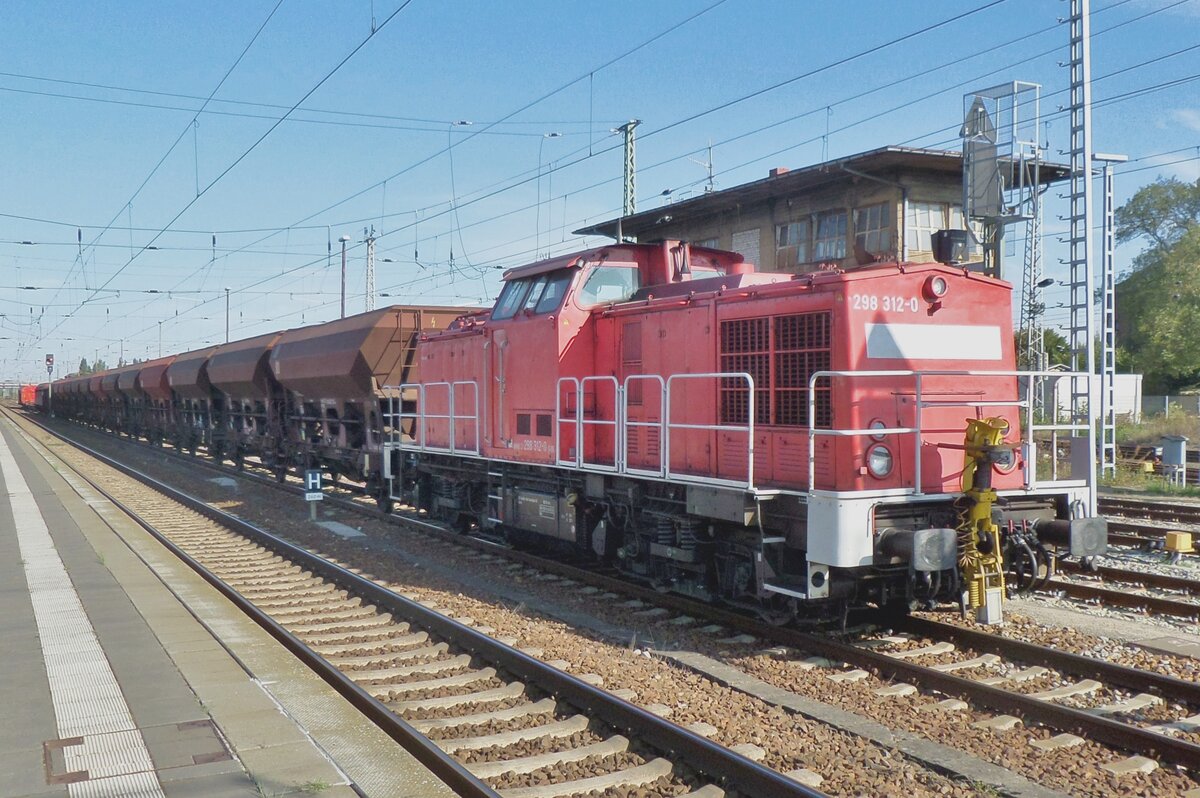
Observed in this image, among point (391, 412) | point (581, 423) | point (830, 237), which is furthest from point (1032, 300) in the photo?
point (581, 423)

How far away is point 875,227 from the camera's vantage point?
2952 cm

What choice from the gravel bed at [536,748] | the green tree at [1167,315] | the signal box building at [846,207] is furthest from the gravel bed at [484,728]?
the green tree at [1167,315]

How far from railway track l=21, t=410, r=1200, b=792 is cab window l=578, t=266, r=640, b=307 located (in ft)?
11.4

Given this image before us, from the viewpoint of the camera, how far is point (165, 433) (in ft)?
116

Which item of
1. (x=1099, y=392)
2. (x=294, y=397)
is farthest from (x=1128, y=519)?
(x=294, y=397)

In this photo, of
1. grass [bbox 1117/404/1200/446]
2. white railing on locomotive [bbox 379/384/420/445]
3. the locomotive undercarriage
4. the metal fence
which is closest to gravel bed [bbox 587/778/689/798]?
the locomotive undercarriage

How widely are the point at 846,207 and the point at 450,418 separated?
21664mm

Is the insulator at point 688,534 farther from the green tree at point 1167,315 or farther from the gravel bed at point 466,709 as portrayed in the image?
the green tree at point 1167,315

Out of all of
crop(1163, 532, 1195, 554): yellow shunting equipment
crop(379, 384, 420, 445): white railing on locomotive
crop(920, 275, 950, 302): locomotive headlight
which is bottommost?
crop(1163, 532, 1195, 554): yellow shunting equipment

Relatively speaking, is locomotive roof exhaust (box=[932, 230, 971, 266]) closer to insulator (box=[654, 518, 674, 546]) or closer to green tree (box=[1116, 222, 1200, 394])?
insulator (box=[654, 518, 674, 546])

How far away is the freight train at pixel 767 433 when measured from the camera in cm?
698

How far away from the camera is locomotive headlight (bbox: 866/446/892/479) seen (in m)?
7.16

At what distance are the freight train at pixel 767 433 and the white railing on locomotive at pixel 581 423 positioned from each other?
0.04 metres

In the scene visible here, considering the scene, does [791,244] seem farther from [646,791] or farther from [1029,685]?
[646,791]
